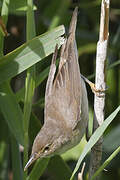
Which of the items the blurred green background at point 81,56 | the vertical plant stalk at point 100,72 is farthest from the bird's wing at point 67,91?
the blurred green background at point 81,56

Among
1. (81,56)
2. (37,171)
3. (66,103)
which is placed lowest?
(81,56)

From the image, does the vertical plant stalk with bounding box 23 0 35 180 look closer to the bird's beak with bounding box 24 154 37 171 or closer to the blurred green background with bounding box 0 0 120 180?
the bird's beak with bounding box 24 154 37 171

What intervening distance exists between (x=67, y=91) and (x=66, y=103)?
2.3 inches

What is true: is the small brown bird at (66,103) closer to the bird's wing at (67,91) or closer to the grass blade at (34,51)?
the bird's wing at (67,91)

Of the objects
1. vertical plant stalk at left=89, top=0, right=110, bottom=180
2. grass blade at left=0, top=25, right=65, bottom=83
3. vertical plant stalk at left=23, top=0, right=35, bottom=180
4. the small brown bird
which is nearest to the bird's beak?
vertical plant stalk at left=23, top=0, right=35, bottom=180

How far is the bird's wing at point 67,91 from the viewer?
1.98m

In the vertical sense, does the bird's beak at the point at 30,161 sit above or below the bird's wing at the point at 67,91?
below

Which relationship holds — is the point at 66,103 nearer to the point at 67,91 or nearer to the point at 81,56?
the point at 67,91

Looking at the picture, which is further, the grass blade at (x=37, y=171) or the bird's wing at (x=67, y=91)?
the bird's wing at (x=67, y=91)

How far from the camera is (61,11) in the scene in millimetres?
2857

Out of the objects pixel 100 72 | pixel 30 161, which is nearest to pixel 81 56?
pixel 100 72

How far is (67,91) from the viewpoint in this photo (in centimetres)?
201

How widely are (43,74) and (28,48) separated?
0.84 feet

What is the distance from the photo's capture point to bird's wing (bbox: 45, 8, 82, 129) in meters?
1.98
